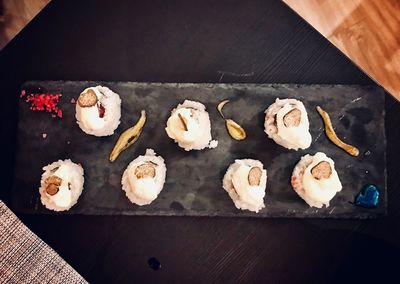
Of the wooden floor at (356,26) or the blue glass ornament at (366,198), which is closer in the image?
the blue glass ornament at (366,198)

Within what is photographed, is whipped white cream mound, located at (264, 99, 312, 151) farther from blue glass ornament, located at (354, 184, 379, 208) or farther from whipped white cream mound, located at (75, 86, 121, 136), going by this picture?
whipped white cream mound, located at (75, 86, 121, 136)

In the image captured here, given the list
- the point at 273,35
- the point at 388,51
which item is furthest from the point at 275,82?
the point at 388,51

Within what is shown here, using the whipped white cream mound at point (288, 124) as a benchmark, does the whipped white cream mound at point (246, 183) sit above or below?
below

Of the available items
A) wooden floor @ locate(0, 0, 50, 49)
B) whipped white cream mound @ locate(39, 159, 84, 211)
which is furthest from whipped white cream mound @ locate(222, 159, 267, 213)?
wooden floor @ locate(0, 0, 50, 49)

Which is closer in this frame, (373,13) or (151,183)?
(151,183)

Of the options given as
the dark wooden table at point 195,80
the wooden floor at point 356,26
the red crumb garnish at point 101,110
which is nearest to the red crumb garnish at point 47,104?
the dark wooden table at point 195,80

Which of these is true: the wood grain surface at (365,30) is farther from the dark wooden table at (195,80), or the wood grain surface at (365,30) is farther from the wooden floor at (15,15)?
the wooden floor at (15,15)

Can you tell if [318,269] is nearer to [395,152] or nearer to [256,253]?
[256,253]
